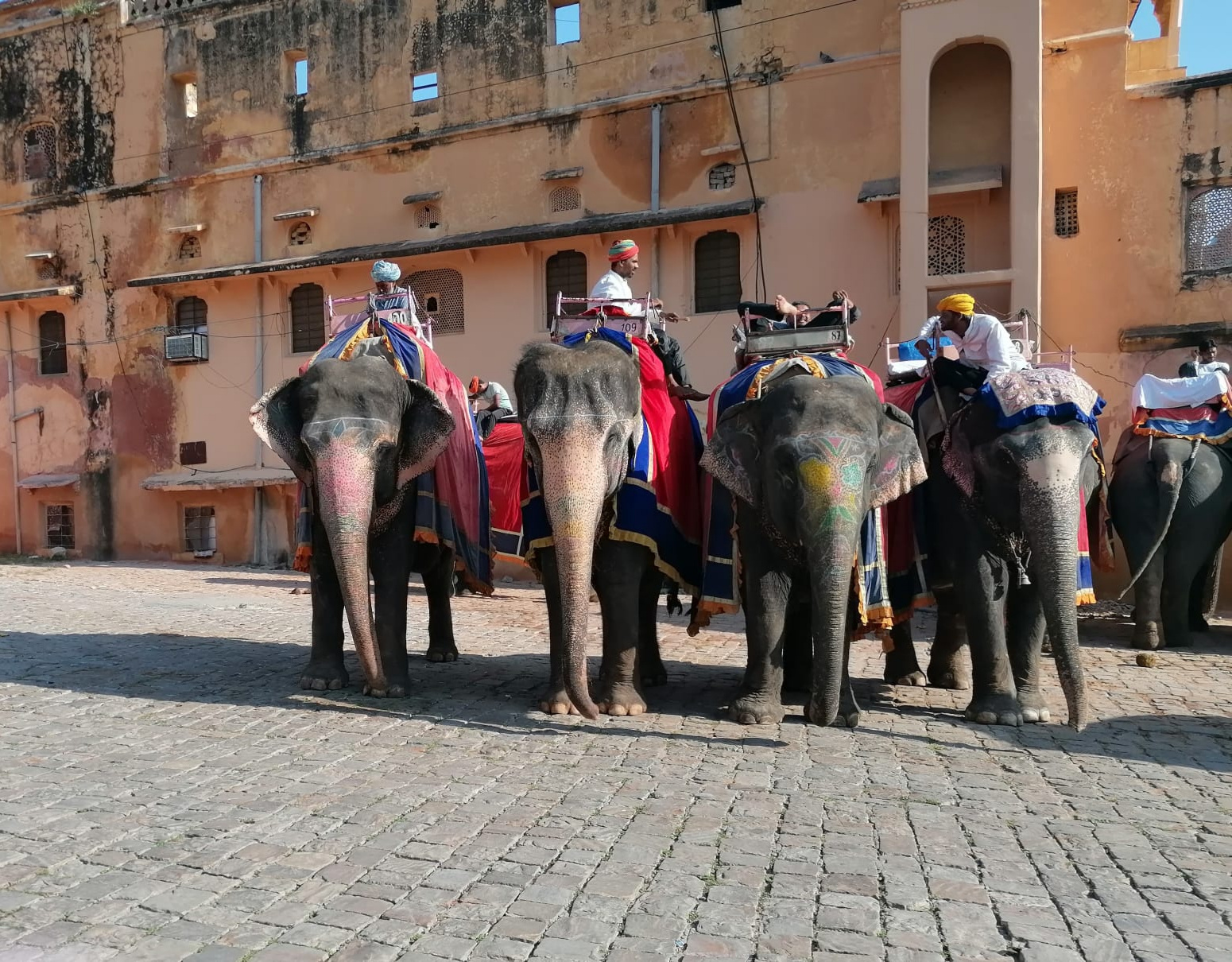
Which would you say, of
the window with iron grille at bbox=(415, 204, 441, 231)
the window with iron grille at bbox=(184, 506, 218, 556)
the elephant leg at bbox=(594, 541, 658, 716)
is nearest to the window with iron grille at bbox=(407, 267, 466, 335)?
the window with iron grille at bbox=(415, 204, 441, 231)

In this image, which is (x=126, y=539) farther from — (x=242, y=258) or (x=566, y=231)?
(x=566, y=231)

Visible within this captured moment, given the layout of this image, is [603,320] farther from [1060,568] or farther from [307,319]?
[307,319]

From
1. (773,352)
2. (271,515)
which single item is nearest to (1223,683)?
(773,352)

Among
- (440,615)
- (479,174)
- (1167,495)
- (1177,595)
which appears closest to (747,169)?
(479,174)

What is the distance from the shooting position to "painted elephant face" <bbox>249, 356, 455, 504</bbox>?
6402 millimetres

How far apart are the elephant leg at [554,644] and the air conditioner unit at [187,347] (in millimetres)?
18145

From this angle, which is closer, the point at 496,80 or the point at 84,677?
the point at 84,677

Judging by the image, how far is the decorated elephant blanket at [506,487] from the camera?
7.38 metres

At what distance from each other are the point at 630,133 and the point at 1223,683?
13528mm

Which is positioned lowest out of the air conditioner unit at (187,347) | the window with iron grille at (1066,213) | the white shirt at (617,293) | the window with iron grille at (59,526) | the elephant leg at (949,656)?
the window with iron grille at (59,526)


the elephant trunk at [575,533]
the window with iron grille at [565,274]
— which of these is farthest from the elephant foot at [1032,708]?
the window with iron grille at [565,274]

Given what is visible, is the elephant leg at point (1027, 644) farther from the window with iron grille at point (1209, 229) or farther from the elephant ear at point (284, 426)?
the window with iron grille at point (1209, 229)

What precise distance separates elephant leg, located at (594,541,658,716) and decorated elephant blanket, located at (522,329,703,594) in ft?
0.44

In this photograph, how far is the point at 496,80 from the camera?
778 inches
